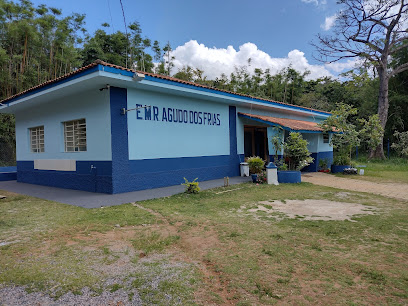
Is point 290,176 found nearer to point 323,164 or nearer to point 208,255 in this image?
point 323,164

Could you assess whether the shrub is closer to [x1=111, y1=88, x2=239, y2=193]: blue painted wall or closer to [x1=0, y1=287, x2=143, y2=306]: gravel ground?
[x1=111, y1=88, x2=239, y2=193]: blue painted wall

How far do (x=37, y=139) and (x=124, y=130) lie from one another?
5.71 metres

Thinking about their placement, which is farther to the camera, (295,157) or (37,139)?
(37,139)

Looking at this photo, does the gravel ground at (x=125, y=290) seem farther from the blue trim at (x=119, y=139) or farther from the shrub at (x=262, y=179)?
the shrub at (x=262, y=179)

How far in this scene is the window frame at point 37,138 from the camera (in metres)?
11.3

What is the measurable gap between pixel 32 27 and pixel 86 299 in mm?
17864

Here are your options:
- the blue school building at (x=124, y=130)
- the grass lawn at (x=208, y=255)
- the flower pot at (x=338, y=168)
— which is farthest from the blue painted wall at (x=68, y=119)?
the flower pot at (x=338, y=168)

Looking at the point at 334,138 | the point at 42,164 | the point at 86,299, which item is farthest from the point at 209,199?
the point at 334,138

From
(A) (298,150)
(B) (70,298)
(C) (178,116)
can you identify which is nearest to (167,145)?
(C) (178,116)

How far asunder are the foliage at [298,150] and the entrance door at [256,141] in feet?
11.1

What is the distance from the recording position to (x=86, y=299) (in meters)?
2.51

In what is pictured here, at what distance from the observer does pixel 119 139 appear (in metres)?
8.19

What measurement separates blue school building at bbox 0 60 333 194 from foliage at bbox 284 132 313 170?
0.96 meters

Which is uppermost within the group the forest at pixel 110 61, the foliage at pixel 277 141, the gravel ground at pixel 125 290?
the forest at pixel 110 61
